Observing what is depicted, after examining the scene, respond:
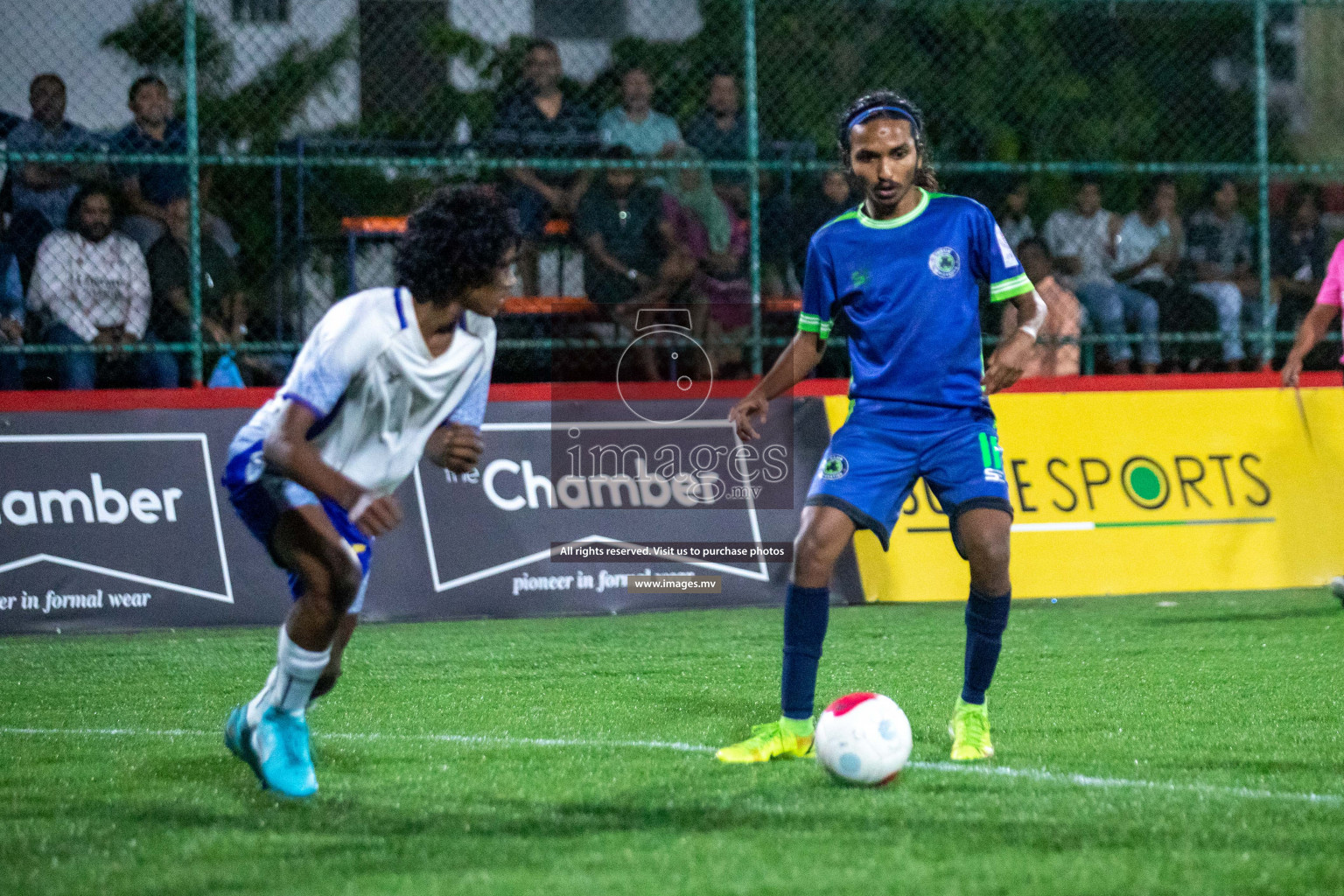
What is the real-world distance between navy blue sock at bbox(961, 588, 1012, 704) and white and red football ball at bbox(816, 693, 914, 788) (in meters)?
0.56

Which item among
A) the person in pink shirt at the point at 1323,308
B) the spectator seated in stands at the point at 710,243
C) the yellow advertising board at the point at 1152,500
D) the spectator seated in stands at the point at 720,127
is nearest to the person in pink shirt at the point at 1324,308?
the person in pink shirt at the point at 1323,308

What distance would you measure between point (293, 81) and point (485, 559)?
4590 millimetres

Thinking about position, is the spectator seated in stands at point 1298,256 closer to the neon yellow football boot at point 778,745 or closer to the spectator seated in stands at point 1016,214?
the spectator seated in stands at point 1016,214

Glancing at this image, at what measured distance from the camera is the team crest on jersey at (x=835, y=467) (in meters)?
5.04

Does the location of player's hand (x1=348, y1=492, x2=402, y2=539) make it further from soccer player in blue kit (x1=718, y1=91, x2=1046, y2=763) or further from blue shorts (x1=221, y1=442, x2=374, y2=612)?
soccer player in blue kit (x1=718, y1=91, x2=1046, y2=763)

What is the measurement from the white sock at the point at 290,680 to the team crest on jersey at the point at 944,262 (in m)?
2.21

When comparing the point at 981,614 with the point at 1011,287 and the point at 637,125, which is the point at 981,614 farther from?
the point at 637,125

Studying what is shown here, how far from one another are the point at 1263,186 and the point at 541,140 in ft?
15.7

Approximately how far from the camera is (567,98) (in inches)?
407

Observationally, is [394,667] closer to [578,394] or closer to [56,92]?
[578,394]

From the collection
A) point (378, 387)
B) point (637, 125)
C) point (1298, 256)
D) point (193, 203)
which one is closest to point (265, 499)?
point (378, 387)

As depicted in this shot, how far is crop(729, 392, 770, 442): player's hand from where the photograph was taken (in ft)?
16.6

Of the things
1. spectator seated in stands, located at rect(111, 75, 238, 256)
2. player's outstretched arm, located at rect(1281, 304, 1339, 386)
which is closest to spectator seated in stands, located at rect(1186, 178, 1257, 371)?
player's outstretched arm, located at rect(1281, 304, 1339, 386)

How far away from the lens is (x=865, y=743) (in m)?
4.50
